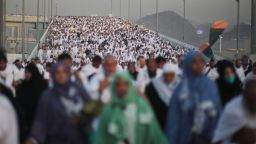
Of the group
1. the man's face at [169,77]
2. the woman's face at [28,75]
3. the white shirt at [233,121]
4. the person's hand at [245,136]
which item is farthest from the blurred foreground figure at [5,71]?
the person's hand at [245,136]

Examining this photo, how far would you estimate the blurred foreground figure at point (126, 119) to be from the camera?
6.59 metres

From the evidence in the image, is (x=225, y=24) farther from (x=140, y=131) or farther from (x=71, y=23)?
(x=71, y=23)

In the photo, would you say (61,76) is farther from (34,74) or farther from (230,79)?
(230,79)

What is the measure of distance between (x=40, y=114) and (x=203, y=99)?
1595 mm

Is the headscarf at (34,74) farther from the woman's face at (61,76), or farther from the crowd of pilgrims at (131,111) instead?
the woman's face at (61,76)

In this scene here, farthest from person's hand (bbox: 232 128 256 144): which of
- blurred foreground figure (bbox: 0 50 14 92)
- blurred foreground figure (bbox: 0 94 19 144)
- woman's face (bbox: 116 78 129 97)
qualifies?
blurred foreground figure (bbox: 0 50 14 92)

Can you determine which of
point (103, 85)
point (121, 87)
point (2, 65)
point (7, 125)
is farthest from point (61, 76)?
point (2, 65)

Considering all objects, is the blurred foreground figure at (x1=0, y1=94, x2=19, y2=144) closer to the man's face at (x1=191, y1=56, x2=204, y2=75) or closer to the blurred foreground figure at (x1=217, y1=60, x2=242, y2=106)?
the man's face at (x1=191, y1=56, x2=204, y2=75)

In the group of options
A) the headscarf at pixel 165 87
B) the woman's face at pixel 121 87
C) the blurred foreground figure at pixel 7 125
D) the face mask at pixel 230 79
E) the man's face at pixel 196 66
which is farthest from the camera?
the face mask at pixel 230 79

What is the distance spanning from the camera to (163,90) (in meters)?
8.80

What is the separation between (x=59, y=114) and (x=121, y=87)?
0.79m

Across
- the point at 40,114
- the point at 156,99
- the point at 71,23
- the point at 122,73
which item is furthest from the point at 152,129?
the point at 71,23

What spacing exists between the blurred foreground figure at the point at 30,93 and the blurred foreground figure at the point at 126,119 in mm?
3057

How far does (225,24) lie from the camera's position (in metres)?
13.8
